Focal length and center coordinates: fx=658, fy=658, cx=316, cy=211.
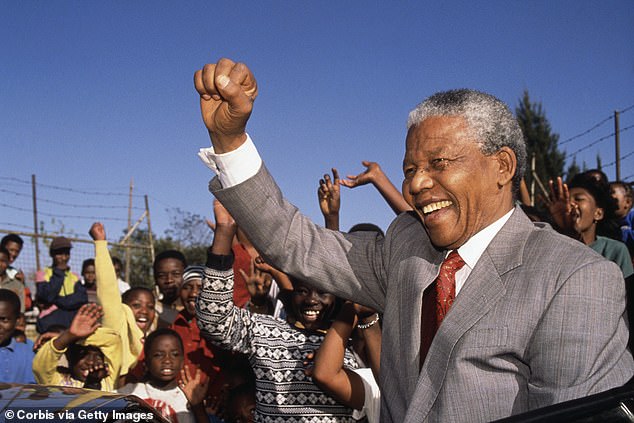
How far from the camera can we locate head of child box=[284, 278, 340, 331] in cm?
402

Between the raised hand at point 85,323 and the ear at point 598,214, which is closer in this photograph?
the raised hand at point 85,323

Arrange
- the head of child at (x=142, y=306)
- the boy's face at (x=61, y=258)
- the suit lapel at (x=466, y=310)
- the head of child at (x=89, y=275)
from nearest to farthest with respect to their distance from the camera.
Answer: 1. the suit lapel at (x=466, y=310)
2. the head of child at (x=142, y=306)
3. the boy's face at (x=61, y=258)
4. the head of child at (x=89, y=275)

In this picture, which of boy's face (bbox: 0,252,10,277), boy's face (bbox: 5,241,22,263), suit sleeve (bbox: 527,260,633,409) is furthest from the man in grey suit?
boy's face (bbox: 5,241,22,263)

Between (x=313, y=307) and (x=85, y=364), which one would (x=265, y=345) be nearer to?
(x=313, y=307)

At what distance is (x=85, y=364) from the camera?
14.9 feet

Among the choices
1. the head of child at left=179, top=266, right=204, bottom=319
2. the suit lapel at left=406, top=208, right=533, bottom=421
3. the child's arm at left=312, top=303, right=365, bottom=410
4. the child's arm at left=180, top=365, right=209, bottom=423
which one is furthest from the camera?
the head of child at left=179, top=266, right=204, bottom=319

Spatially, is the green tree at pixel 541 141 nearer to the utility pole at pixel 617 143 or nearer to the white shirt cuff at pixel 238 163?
the utility pole at pixel 617 143

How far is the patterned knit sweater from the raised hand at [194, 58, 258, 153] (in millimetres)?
1548

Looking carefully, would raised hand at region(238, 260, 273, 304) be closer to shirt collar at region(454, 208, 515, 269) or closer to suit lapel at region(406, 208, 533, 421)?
shirt collar at region(454, 208, 515, 269)

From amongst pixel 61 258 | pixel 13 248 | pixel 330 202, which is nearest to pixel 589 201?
pixel 330 202

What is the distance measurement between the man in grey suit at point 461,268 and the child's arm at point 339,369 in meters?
1.06

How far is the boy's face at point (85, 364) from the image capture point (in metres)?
4.54

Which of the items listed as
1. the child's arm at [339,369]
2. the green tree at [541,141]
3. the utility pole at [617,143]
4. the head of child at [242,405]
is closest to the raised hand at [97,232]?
the head of child at [242,405]

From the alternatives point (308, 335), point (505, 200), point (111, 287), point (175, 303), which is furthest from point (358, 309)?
point (175, 303)
